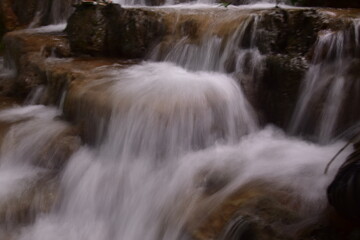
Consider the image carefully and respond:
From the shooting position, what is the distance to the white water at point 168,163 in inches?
135

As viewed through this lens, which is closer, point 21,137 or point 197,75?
point 21,137

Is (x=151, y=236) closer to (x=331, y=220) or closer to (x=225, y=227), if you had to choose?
(x=225, y=227)

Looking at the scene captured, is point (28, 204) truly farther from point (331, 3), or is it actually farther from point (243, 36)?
point (331, 3)

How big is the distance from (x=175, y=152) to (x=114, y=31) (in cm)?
312

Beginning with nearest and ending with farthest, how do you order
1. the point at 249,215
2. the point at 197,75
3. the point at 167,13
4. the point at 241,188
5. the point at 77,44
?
the point at 249,215
the point at 241,188
the point at 197,75
the point at 167,13
the point at 77,44

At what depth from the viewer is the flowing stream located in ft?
11.3

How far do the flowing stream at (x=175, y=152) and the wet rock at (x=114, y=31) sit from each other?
123 centimetres

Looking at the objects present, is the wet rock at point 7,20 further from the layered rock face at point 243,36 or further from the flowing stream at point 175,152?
the flowing stream at point 175,152

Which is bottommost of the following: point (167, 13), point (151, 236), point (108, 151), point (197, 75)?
point (151, 236)

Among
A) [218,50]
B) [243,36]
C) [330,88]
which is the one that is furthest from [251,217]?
[218,50]

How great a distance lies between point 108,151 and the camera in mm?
4402

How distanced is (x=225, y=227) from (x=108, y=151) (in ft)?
6.34

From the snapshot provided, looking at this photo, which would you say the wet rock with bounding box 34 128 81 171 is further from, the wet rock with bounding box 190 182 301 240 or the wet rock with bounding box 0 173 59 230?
the wet rock with bounding box 190 182 301 240

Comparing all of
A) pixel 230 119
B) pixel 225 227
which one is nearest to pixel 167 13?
pixel 230 119
